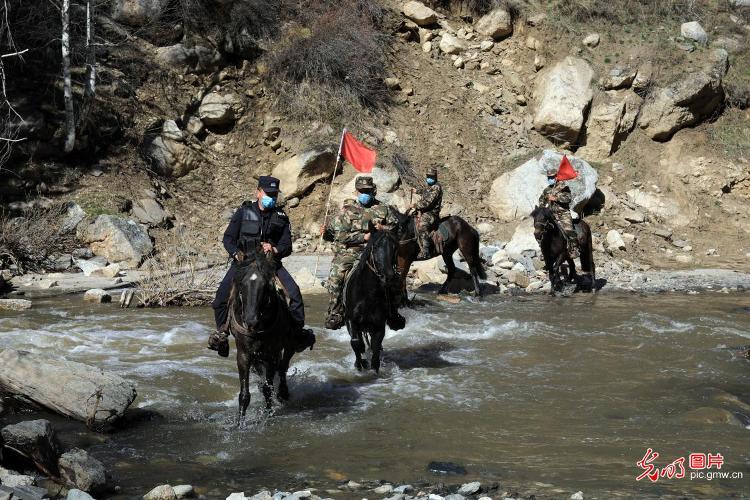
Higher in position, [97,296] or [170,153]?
[170,153]

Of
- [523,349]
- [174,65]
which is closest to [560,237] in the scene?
[523,349]

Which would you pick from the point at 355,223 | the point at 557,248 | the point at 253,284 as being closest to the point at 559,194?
the point at 557,248

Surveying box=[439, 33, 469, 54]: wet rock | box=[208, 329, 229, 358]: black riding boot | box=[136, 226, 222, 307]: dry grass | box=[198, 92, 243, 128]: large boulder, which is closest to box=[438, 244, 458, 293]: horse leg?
box=[136, 226, 222, 307]: dry grass

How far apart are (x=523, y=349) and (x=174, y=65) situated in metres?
17.4

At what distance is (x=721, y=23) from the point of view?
29109 mm

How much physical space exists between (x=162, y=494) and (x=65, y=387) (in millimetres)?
2430

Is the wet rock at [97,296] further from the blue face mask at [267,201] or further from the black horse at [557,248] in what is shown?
the black horse at [557,248]

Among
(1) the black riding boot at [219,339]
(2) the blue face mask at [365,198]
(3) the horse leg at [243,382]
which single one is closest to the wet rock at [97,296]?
Result: (2) the blue face mask at [365,198]

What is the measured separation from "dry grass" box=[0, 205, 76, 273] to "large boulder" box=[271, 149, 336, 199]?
21.6ft

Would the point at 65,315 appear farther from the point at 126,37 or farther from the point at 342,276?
the point at 126,37

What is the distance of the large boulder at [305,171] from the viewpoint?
22141 mm

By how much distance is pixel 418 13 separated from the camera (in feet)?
91.1

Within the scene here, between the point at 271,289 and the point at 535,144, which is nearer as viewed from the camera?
the point at 271,289
